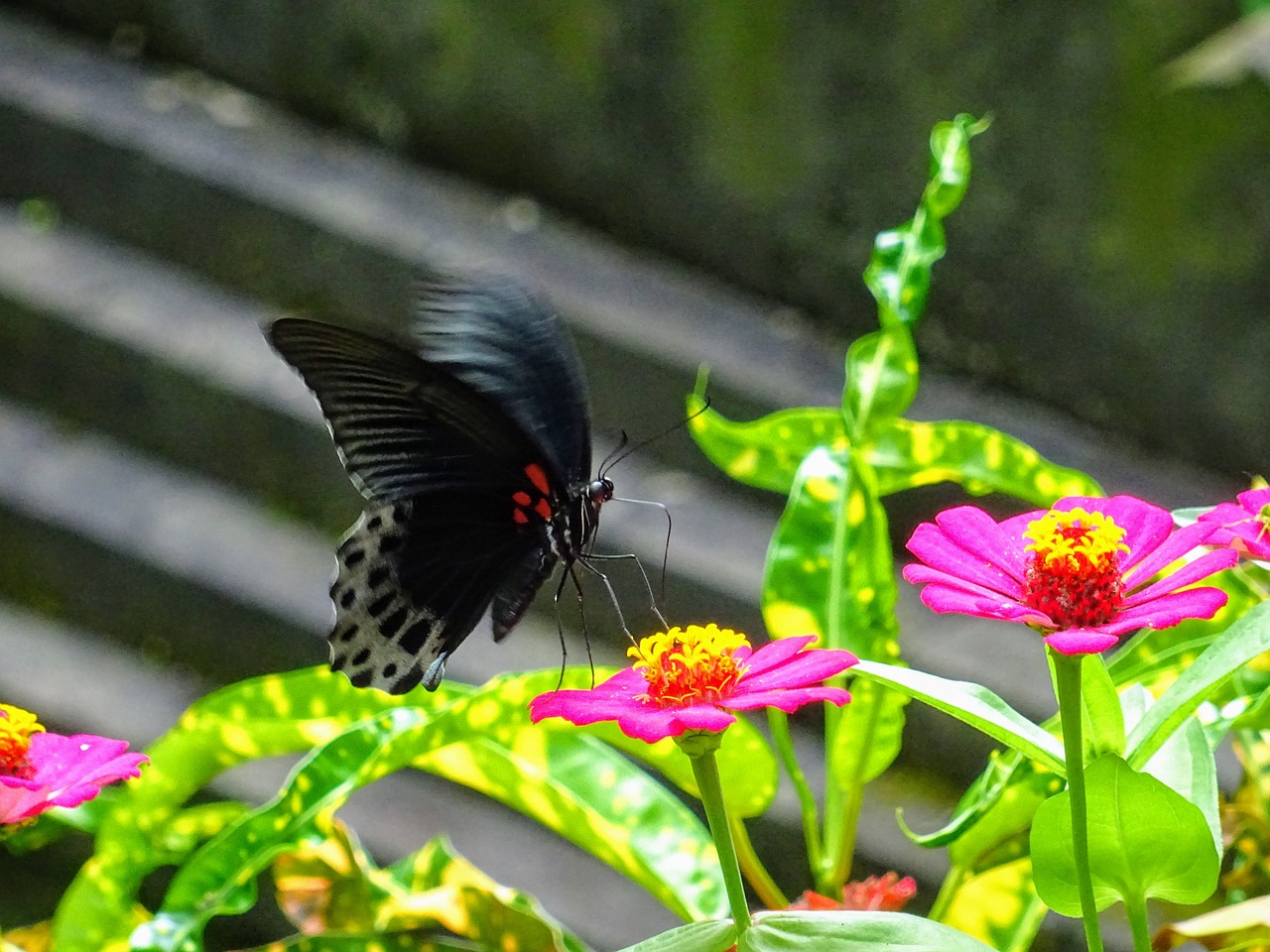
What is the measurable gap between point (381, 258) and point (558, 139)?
0.88 ft

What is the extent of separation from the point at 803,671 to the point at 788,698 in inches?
0.9

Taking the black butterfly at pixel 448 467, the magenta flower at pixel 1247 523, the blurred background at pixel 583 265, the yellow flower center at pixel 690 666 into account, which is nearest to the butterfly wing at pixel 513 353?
the black butterfly at pixel 448 467

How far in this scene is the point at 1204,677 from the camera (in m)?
0.41

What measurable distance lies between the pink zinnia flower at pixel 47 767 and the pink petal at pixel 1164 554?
1.18ft

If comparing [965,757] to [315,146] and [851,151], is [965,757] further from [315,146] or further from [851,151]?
[315,146]

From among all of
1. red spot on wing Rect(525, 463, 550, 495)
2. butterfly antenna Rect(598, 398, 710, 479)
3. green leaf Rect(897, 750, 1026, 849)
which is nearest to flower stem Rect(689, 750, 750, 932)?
green leaf Rect(897, 750, 1026, 849)

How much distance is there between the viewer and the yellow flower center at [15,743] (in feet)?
1.64

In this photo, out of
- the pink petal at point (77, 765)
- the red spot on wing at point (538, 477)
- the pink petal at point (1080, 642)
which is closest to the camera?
the pink petal at point (1080, 642)

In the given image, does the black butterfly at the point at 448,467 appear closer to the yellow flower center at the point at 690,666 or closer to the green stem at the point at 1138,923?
the yellow flower center at the point at 690,666

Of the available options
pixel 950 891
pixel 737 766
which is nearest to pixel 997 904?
pixel 950 891

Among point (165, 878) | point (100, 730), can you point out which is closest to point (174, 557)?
point (100, 730)

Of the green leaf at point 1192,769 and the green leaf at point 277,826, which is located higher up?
the green leaf at point 1192,769

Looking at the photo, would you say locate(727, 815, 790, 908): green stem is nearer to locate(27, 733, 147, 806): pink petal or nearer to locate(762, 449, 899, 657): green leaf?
locate(762, 449, 899, 657): green leaf

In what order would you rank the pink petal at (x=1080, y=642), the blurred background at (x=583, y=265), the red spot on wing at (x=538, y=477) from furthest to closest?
the blurred background at (x=583, y=265), the red spot on wing at (x=538, y=477), the pink petal at (x=1080, y=642)
